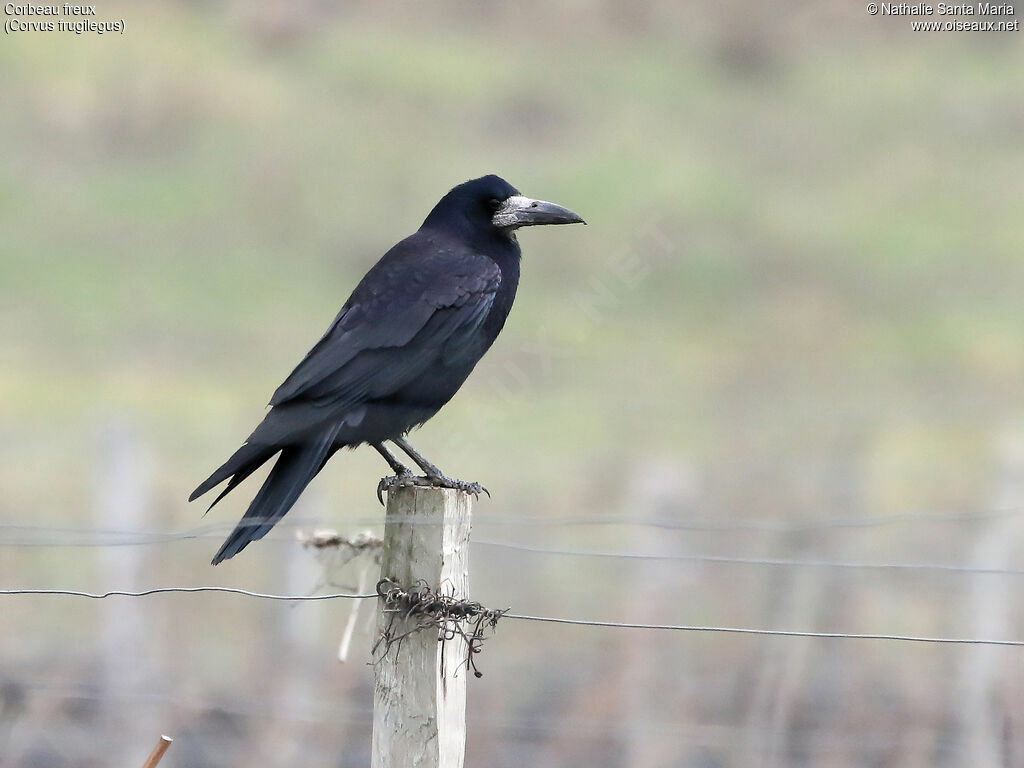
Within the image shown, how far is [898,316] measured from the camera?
24.9 metres

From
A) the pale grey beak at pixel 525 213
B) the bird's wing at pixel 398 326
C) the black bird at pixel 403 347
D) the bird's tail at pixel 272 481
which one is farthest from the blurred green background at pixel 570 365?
the pale grey beak at pixel 525 213

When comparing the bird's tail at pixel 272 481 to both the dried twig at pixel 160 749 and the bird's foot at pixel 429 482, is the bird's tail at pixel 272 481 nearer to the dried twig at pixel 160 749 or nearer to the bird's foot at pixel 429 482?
the bird's foot at pixel 429 482

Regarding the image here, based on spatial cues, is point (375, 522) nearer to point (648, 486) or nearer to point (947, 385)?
point (648, 486)

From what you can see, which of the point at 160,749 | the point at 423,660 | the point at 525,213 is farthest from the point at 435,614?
the point at 525,213

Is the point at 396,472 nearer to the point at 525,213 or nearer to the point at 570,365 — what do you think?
the point at 525,213

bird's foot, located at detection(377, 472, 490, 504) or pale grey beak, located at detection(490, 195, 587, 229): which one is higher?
pale grey beak, located at detection(490, 195, 587, 229)

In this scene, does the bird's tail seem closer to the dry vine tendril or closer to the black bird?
the black bird

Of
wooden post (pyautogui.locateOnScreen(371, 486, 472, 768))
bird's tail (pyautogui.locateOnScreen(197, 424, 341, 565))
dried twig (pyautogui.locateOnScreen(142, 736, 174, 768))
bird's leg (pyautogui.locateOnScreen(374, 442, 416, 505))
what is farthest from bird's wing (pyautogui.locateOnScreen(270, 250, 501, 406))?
dried twig (pyautogui.locateOnScreen(142, 736, 174, 768))

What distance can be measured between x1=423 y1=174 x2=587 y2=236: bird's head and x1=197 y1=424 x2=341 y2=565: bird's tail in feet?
4.11

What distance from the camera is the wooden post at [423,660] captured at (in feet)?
12.6

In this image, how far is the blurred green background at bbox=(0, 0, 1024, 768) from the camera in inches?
290

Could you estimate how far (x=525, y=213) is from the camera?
5797 millimetres

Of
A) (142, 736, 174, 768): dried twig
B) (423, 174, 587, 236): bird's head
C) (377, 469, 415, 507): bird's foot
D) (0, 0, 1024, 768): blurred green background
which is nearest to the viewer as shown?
(142, 736, 174, 768): dried twig

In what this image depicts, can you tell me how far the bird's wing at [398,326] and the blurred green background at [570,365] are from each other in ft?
2.24
